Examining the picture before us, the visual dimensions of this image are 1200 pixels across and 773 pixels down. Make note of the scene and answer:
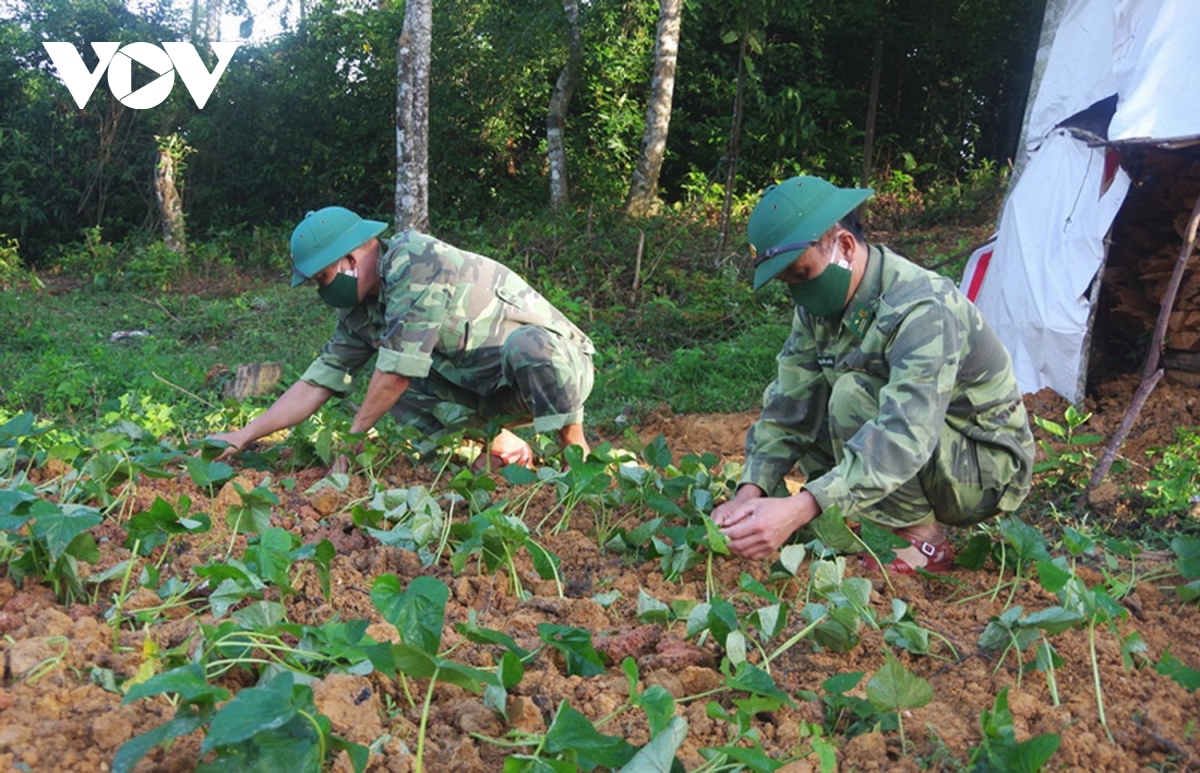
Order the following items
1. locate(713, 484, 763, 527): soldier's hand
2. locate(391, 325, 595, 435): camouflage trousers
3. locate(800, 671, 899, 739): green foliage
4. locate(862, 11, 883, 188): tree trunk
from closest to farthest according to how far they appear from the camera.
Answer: locate(800, 671, 899, 739): green foliage, locate(713, 484, 763, 527): soldier's hand, locate(391, 325, 595, 435): camouflage trousers, locate(862, 11, 883, 188): tree trunk

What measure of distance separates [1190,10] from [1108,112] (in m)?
0.66

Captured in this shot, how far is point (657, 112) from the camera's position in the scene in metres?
10.6

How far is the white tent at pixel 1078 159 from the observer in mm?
4770

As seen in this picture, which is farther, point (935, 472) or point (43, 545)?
point (935, 472)

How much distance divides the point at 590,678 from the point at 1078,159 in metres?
4.29

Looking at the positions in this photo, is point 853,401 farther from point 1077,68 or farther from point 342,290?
point 1077,68

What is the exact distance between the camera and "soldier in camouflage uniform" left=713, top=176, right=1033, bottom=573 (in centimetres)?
277

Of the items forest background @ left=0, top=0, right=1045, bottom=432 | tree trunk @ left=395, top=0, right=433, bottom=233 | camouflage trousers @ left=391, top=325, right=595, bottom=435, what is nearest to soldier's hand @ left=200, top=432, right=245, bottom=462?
camouflage trousers @ left=391, top=325, right=595, bottom=435

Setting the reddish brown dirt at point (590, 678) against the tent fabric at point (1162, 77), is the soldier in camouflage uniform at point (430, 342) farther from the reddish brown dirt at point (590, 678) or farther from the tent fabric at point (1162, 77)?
the tent fabric at point (1162, 77)

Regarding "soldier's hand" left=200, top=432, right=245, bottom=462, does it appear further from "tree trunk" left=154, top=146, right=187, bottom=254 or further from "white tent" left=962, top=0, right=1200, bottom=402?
"tree trunk" left=154, top=146, right=187, bottom=254

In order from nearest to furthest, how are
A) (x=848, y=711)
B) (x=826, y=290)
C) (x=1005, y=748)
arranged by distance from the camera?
(x=1005, y=748), (x=848, y=711), (x=826, y=290)

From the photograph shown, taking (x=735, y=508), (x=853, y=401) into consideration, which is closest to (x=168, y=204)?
(x=735, y=508)

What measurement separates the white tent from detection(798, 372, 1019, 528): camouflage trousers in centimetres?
229

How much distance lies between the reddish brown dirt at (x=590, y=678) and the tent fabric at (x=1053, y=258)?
7.62 feet
